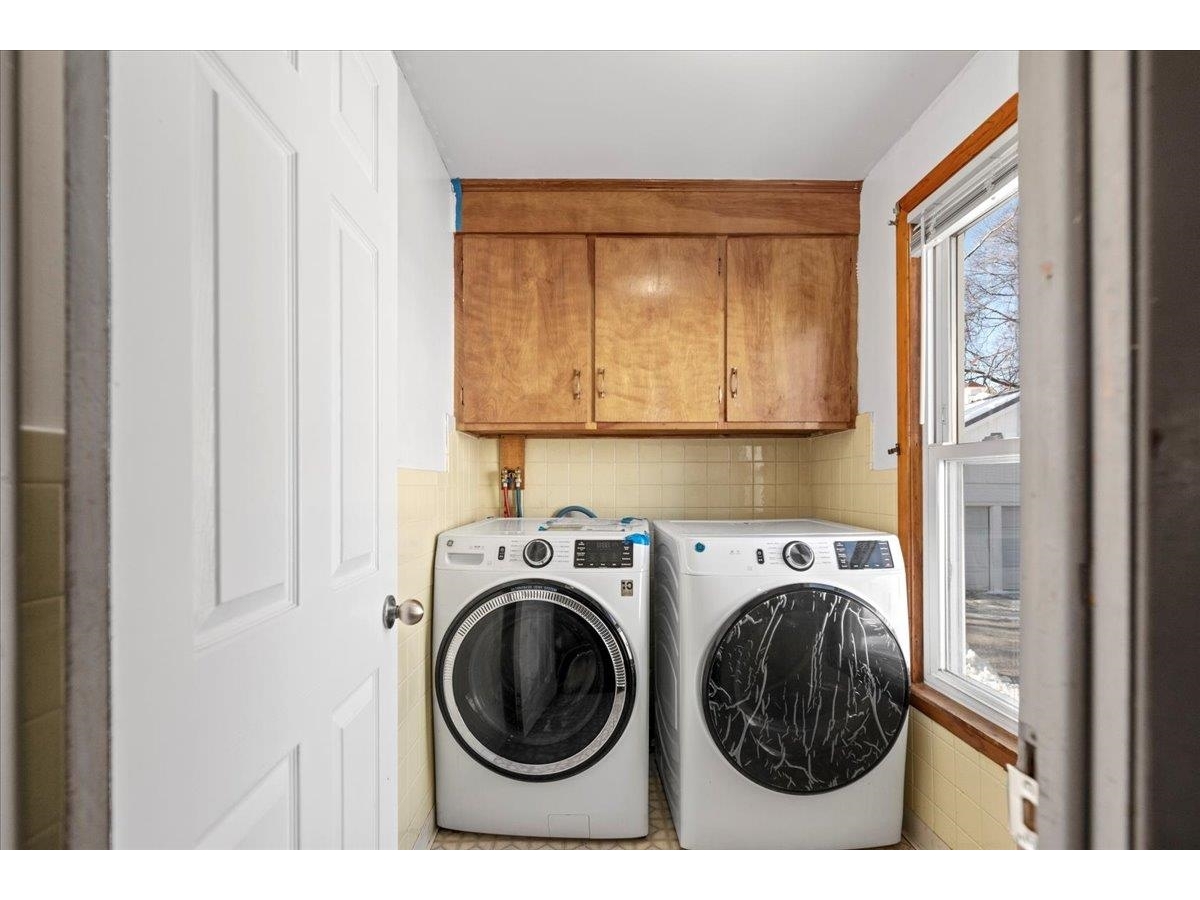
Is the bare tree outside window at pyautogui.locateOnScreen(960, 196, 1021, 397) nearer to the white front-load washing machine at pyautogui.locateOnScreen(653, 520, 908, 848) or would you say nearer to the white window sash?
the white window sash

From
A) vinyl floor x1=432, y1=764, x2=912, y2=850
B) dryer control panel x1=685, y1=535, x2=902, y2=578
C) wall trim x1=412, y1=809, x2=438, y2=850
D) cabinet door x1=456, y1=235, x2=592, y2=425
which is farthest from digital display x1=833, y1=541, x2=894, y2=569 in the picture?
wall trim x1=412, y1=809, x2=438, y2=850

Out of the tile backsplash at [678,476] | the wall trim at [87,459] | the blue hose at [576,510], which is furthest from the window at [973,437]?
Result: the wall trim at [87,459]

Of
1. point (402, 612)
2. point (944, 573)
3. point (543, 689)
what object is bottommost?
point (543, 689)

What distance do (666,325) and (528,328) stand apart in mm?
527

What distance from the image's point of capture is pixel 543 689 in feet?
6.27

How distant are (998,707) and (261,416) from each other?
1.88m

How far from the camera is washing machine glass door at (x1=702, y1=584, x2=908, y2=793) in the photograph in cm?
181

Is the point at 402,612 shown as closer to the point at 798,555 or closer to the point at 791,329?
the point at 798,555

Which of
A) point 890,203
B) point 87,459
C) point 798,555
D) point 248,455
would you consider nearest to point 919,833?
point 798,555

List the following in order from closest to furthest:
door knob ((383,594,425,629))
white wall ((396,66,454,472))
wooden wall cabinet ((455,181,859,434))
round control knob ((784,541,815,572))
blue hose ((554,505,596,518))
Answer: door knob ((383,594,425,629)) < white wall ((396,66,454,472)) < round control knob ((784,541,815,572)) < wooden wall cabinet ((455,181,859,434)) < blue hose ((554,505,596,518))

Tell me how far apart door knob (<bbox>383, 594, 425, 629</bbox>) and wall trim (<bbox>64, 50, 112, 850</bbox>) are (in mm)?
588

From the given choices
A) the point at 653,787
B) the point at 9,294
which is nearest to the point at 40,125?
the point at 9,294
